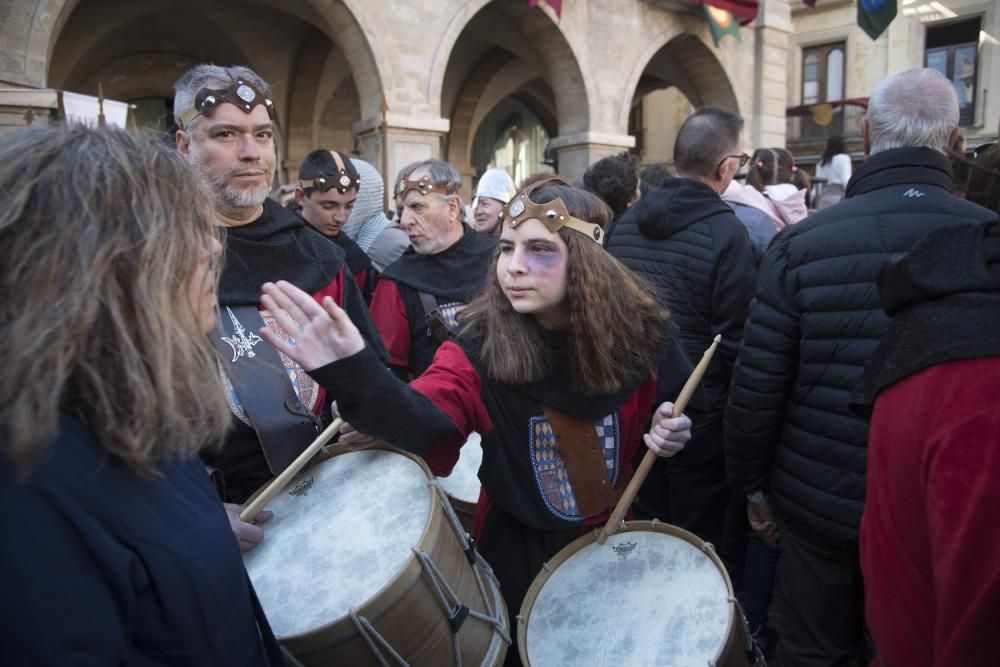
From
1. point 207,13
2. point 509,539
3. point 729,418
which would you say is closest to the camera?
point 509,539

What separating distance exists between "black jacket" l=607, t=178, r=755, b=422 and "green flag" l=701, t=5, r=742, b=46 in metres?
10.3

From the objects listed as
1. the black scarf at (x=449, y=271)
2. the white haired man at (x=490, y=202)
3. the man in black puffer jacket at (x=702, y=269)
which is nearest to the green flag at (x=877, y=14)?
the white haired man at (x=490, y=202)

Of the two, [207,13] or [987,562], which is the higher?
[207,13]

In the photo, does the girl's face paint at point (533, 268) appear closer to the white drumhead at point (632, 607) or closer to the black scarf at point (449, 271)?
the white drumhead at point (632, 607)

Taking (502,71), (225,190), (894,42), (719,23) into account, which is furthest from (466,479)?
(894,42)

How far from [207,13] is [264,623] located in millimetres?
12850

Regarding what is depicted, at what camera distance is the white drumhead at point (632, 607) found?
1.66 metres

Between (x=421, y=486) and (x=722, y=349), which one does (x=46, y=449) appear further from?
(x=722, y=349)

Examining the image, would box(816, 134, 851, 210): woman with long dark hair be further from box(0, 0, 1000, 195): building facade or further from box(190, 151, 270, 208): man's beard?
box(190, 151, 270, 208): man's beard

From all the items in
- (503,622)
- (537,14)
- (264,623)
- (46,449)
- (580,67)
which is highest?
(537,14)

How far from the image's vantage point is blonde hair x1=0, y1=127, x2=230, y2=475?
0.85m

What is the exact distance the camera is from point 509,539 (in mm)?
2027

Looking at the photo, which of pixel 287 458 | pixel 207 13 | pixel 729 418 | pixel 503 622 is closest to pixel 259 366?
pixel 287 458

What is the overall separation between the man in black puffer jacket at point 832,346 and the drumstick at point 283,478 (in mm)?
1377
